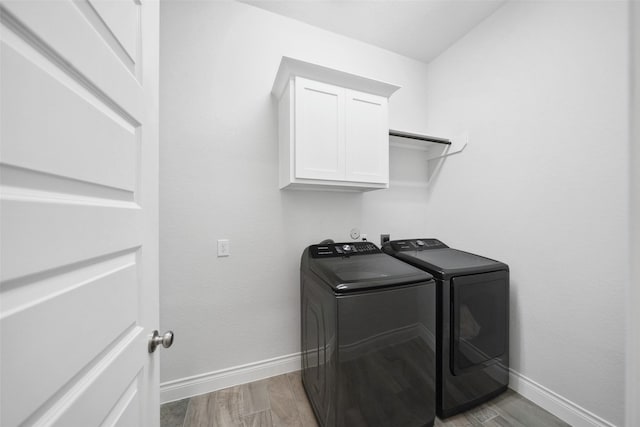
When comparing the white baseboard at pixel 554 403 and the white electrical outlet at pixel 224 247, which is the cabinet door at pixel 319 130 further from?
the white baseboard at pixel 554 403

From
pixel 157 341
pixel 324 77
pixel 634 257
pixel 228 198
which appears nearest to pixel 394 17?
pixel 324 77

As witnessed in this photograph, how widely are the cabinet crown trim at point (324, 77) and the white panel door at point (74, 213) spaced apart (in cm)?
89

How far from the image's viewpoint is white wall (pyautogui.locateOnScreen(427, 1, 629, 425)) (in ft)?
4.10

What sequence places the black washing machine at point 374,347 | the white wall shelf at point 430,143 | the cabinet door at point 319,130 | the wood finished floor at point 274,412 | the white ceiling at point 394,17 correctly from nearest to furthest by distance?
the black washing machine at point 374,347 → the wood finished floor at point 274,412 → the cabinet door at point 319,130 → the white ceiling at point 394,17 → the white wall shelf at point 430,143

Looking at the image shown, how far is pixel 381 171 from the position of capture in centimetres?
173

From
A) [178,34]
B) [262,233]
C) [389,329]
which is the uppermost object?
[178,34]

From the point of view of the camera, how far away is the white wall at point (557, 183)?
1.25 m

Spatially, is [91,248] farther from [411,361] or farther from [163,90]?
[163,90]

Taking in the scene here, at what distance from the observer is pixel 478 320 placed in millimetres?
1461

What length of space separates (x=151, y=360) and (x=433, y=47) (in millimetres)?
3111

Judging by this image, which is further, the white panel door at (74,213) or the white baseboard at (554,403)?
the white baseboard at (554,403)

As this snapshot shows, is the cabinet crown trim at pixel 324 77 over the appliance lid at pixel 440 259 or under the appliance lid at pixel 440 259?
over

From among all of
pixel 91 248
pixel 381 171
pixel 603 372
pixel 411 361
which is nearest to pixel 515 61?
pixel 381 171

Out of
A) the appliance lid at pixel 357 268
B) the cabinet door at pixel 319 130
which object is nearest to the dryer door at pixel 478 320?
the appliance lid at pixel 357 268
